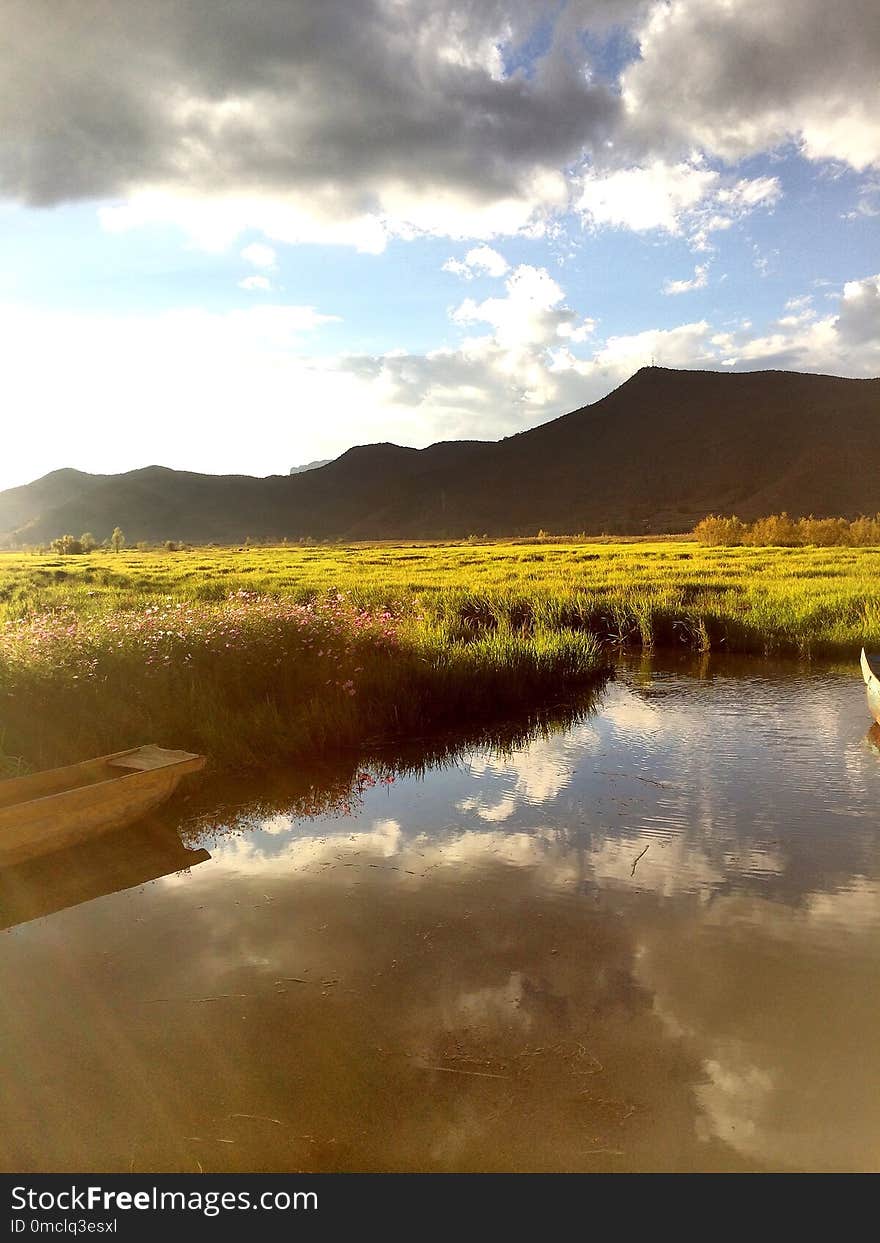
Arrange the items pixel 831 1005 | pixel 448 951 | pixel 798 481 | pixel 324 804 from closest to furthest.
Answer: pixel 831 1005 → pixel 448 951 → pixel 324 804 → pixel 798 481

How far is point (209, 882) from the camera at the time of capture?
7.41 metres

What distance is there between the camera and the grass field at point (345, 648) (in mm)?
11531

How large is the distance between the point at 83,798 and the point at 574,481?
5174 inches

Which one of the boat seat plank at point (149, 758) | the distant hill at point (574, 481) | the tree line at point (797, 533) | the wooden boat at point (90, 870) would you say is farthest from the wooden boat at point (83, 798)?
the distant hill at point (574, 481)

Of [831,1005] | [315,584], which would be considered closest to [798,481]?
[315,584]

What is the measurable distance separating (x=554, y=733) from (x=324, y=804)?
4661 millimetres

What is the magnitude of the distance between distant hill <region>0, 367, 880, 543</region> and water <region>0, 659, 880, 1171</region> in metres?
91.0

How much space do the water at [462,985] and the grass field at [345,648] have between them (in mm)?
2650

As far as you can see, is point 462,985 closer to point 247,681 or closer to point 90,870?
point 90,870

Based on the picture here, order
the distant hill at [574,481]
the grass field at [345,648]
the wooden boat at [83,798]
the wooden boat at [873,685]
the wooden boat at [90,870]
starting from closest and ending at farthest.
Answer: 1. the wooden boat at [90,870]
2. the wooden boat at [83,798]
3. the grass field at [345,648]
4. the wooden boat at [873,685]
5. the distant hill at [574,481]

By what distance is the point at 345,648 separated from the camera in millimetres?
14469

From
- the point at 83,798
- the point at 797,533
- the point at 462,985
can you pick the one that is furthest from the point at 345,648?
the point at 797,533

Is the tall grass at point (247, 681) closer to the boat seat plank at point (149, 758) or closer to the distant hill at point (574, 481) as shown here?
the boat seat plank at point (149, 758)

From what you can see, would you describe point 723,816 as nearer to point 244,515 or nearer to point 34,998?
point 34,998
